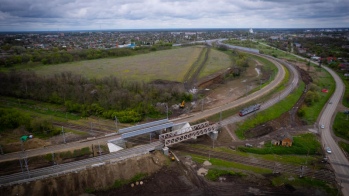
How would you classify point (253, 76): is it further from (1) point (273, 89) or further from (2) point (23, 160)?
(2) point (23, 160)

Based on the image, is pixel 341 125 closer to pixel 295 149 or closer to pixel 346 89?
pixel 295 149

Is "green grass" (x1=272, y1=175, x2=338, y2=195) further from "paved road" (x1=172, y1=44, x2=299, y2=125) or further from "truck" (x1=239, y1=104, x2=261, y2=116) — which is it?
"truck" (x1=239, y1=104, x2=261, y2=116)

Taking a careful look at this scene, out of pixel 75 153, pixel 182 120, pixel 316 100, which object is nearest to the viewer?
pixel 75 153

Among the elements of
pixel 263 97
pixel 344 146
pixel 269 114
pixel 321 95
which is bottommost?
pixel 344 146

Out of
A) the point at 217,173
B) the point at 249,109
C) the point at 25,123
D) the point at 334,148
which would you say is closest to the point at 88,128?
the point at 25,123

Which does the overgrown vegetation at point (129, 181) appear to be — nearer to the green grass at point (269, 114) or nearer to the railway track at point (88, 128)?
the railway track at point (88, 128)


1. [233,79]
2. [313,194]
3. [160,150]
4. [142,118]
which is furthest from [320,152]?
[233,79]
